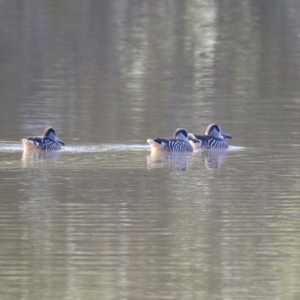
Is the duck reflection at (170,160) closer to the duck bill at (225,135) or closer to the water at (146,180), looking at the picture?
the water at (146,180)

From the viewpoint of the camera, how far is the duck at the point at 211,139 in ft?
57.9

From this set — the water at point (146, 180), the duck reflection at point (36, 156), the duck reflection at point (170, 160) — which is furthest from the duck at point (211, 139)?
the duck reflection at point (36, 156)

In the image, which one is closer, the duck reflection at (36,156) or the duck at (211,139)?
the duck reflection at (36,156)

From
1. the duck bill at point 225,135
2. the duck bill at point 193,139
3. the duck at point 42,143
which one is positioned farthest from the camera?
the duck bill at point 225,135

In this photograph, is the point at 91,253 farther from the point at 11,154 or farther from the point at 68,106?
the point at 68,106

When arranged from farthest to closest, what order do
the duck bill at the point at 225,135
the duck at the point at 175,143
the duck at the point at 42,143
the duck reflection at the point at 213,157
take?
1. the duck bill at the point at 225,135
2. the duck at the point at 175,143
3. the duck at the point at 42,143
4. the duck reflection at the point at 213,157

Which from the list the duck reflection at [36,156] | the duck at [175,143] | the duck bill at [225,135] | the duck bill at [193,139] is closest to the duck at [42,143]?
the duck reflection at [36,156]

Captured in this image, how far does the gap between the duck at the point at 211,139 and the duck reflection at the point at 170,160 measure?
39 cm

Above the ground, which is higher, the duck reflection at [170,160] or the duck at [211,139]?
the duck at [211,139]

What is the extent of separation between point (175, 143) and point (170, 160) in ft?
1.87

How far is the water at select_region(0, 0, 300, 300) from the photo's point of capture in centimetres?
1034

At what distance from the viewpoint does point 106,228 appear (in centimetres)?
1195

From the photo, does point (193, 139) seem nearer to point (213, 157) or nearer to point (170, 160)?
point (213, 157)

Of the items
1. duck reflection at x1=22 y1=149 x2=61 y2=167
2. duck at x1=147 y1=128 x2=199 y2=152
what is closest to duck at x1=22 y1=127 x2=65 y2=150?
duck reflection at x1=22 y1=149 x2=61 y2=167
